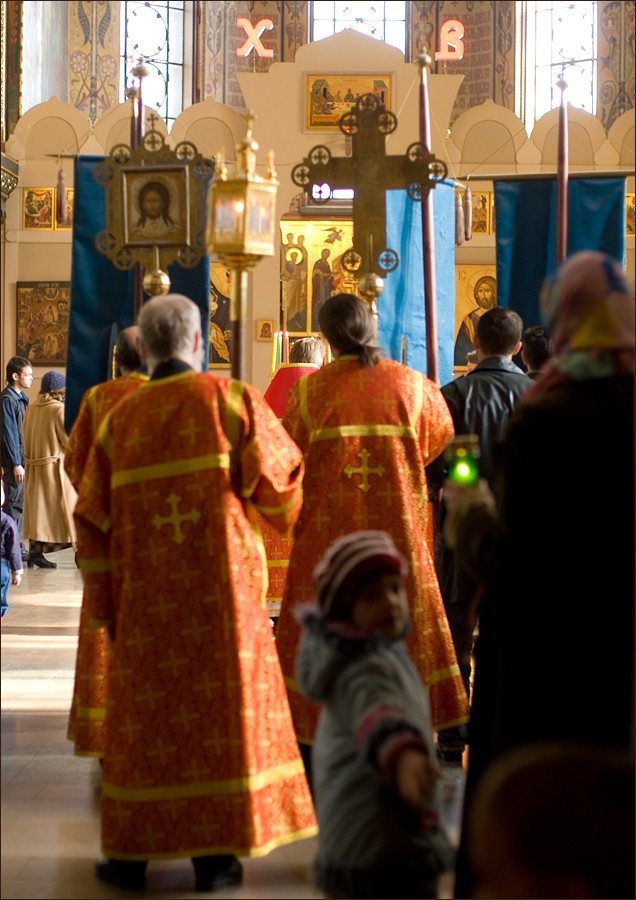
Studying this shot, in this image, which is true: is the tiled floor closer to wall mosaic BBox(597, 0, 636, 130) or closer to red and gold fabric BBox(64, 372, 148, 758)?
red and gold fabric BBox(64, 372, 148, 758)

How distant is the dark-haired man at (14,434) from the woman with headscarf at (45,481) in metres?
0.25

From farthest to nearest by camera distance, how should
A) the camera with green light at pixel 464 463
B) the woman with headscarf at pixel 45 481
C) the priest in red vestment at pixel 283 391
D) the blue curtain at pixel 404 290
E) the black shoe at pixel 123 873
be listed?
the woman with headscarf at pixel 45 481
the priest in red vestment at pixel 283 391
the blue curtain at pixel 404 290
the black shoe at pixel 123 873
the camera with green light at pixel 464 463

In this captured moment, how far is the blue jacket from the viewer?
9.21 m

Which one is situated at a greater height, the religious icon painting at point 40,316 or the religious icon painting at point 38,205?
the religious icon painting at point 38,205

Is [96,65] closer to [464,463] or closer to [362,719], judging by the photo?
[464,463]

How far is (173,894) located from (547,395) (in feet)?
5.71

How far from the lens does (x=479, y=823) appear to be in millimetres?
1384

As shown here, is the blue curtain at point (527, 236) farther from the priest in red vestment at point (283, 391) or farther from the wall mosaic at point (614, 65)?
the wall mosaic at point (614, 65)

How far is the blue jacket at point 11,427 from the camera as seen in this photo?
921 centimetres

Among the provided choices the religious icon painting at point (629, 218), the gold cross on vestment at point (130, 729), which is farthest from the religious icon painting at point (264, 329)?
the gold cross on vestment at point (130, 729)

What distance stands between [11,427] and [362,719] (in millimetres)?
7587

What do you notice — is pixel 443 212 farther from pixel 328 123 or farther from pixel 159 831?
pixel 328 123

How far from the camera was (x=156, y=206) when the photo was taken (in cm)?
431

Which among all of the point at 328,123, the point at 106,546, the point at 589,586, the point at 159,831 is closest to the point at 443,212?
the point at 106,546
